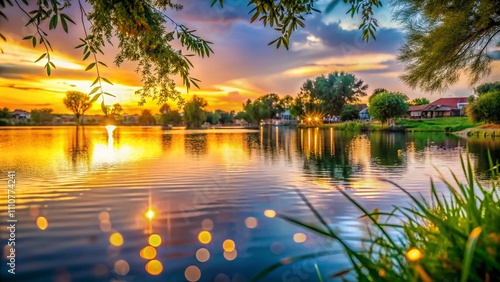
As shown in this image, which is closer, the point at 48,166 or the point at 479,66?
the point at 479,66

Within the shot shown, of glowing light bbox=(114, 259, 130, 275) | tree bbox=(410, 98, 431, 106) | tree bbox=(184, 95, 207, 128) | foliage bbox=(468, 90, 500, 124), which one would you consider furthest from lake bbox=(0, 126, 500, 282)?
tree bbox=(410, 98, 431, 106)

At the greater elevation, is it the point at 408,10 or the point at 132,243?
the point at 408,10

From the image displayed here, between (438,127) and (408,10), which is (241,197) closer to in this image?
(408,10)

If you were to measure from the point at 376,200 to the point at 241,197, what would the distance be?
13.3 ft

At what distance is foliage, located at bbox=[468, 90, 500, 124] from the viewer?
49.7 meters

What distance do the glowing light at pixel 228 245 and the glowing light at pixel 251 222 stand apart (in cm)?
112

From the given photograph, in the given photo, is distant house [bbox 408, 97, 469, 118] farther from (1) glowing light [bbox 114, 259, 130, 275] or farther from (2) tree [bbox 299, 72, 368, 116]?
(1) glowing light [bbox 114, 259, 130, 275]

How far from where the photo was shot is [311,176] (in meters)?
17.0

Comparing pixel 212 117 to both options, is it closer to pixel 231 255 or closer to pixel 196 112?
pixel 196 112

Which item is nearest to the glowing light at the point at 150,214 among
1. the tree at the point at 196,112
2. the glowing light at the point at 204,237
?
the glowing light at the point at 204,237

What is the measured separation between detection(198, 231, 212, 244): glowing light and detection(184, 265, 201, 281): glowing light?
1.30 m

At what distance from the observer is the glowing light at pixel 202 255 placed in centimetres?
665

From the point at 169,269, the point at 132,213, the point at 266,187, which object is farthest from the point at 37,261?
the point at 266,187

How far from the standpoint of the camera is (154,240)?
24.8 feet
